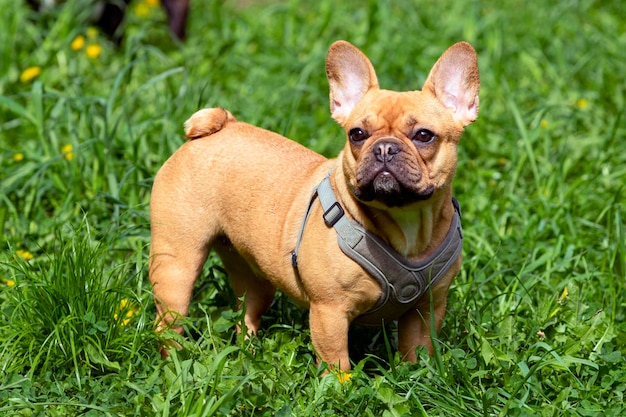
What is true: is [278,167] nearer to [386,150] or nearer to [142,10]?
[386,150]

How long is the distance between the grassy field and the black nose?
0.76 m

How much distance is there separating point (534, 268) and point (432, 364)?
110cm

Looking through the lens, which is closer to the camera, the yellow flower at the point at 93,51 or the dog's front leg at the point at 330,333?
the dog's front leg at the point at 330,333

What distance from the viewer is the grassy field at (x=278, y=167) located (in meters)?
3.39

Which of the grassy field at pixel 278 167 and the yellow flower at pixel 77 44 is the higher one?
the grassy field at pixel 278 167

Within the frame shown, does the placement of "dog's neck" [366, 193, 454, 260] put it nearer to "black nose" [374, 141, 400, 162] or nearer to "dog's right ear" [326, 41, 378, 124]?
"black nose" [374, 141, 400, 162]

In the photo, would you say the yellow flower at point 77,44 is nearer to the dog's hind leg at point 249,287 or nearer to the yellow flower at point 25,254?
the yellow flower at point 25,254

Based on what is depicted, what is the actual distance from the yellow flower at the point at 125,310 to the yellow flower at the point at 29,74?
2941mm

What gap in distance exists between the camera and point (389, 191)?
124 inches

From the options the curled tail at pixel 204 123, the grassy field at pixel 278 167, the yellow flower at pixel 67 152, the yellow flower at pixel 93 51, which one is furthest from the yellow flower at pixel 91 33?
the curled tail at pixel 204 123

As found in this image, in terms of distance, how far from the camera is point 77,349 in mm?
3523

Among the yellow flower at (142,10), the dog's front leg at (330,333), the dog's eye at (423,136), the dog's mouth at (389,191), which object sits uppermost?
the dog's eye at (423,136)

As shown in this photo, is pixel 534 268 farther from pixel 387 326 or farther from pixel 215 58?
pixel 215 58

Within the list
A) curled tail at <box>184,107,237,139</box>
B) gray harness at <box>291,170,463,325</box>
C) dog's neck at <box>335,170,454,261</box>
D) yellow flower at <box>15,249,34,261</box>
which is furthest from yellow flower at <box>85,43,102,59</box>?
dog's neck at <box>335,170,454,261</box>
